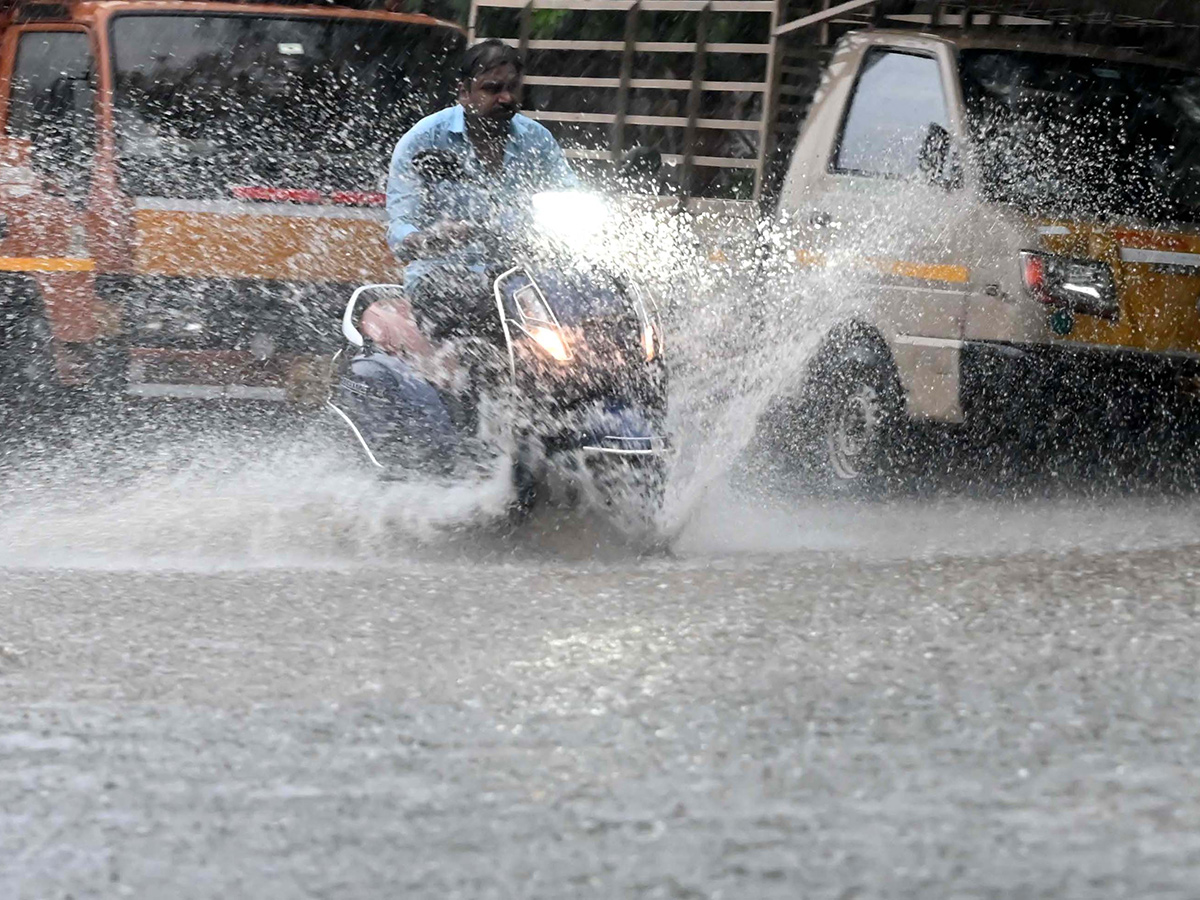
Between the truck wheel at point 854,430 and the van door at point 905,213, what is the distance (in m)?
0.20

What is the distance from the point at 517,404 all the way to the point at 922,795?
108 inches

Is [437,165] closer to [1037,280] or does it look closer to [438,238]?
Result: [438,238]

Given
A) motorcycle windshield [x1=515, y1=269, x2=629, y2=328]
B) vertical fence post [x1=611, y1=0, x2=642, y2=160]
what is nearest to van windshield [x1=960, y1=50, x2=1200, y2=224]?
motorcycle windshield [x1=515, y1=269, x2=629, y2=328]

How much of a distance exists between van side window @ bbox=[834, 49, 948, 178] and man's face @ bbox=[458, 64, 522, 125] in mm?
2054

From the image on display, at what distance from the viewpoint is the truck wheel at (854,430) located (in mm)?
8227

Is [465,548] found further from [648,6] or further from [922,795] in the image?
[648,6]

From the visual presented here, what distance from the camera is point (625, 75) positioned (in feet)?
50.1

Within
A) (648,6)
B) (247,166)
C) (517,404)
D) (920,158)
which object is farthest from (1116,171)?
(648,6)

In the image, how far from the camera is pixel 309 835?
12.1ft

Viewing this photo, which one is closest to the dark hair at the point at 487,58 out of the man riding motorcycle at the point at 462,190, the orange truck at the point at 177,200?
the man riding motorcycle at the point at 462,190

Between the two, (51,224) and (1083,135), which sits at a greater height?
(1083,135)

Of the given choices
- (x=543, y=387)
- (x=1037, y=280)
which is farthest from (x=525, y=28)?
(x=543, y=387)

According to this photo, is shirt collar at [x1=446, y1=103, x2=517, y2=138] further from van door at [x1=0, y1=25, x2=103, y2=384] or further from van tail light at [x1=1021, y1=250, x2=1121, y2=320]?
van door at [x1=0, y1=25, x2=103, y2=384]

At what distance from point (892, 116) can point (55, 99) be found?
3.87m
